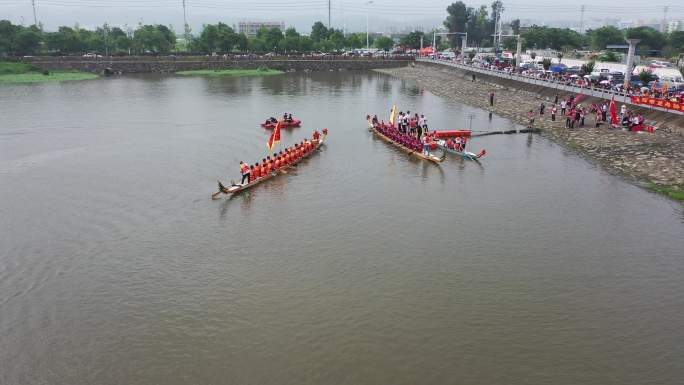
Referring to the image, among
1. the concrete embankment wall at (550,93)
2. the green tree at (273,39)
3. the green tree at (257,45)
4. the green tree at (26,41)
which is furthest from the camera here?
the green tree at (257,45)

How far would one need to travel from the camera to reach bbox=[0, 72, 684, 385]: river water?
13.5 metres

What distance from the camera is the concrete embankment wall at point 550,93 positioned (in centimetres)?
3506

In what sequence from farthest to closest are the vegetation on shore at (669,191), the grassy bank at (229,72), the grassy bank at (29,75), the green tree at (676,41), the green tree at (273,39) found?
the green tree at (273,39), the green tree at (676,41), the grassy bank at (229,72), the grassy bank at (29,75), the vegetation on shore at (669,191)

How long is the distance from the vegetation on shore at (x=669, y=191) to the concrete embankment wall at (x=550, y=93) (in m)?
10.2

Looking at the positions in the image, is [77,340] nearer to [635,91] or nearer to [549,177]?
[549,177]

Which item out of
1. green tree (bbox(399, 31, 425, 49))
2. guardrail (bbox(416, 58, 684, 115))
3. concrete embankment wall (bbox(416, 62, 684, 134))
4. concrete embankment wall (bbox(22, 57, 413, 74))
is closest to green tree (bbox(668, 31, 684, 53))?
concrete embankment wall (bbox(416, 62, 684, 134))

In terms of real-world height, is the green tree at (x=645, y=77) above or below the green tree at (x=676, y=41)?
below

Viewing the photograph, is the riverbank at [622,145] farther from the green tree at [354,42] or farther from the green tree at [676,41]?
the green tree at [354,42]

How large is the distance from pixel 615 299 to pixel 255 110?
4095 centimetres

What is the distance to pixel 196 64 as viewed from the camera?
328ft

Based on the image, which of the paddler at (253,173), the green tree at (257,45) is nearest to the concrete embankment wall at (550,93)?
the paddler at (253,173)

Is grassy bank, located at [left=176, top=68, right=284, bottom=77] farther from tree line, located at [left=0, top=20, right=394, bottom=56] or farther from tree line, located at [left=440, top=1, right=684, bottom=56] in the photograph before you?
tree line, located at [left=440, top=1, right=684, bottom=56]

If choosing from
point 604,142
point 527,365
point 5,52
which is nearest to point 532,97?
point 604,142

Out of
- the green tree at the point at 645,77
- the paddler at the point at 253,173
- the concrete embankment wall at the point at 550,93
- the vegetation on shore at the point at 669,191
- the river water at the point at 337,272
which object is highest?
the green tree at the point at 645,77
